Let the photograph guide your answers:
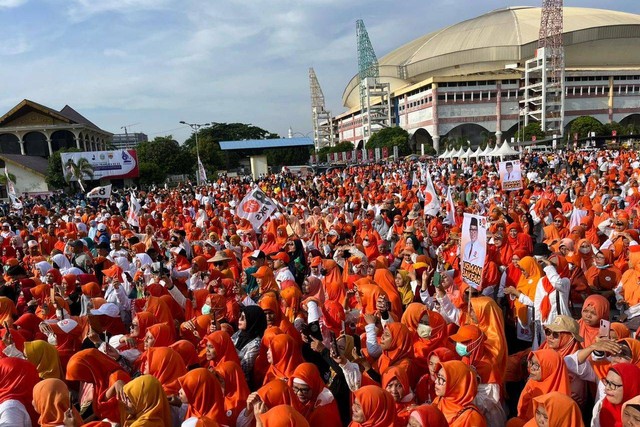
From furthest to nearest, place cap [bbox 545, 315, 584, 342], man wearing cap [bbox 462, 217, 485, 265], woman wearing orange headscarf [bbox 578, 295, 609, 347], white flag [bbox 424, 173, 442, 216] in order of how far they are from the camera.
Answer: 1. white flag [bbox 424, 173, 442, 216]
2. man wearing cap [bbox 462, 217, 485, 265]
3. woman wearing orange headscarf [bbox 578, 295, 609, 347]
4. cap [bbox 545, 315, 584, 342]

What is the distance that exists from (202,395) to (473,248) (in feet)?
9.74

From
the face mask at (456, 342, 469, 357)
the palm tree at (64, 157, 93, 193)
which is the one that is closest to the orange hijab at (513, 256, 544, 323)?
the face mask at (456, 342, 469, 357)

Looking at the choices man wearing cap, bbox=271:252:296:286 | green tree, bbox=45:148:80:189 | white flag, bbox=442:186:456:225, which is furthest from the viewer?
green tree, bbox=45:148:80:189

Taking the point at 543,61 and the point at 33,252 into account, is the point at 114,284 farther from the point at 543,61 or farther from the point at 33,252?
the point at 543,61

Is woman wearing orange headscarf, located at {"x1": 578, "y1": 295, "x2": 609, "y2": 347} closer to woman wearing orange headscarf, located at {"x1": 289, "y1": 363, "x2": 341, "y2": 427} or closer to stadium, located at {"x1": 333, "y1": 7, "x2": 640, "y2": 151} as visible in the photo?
woman wearing orange headscarf, located at {"x1": 289, "y1": 363, "x2": 341, "y2": 427}

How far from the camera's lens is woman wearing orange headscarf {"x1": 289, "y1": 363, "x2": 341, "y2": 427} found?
2875mm

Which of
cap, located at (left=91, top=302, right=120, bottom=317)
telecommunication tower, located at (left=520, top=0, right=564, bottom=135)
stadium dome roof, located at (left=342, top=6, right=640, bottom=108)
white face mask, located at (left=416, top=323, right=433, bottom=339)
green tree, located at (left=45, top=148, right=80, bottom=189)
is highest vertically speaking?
stadium dome roof, located at (left=342, top=6, right=640, bottom=108)

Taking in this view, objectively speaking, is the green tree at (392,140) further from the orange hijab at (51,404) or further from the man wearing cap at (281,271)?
the orange hijab at (51,404)

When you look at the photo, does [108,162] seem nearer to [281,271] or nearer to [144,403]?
[281,271]

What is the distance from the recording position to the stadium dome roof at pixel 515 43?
237 ft

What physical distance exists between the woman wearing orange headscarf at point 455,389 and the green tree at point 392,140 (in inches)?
2094

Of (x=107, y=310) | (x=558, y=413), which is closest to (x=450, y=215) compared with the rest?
(x=107, y=310)

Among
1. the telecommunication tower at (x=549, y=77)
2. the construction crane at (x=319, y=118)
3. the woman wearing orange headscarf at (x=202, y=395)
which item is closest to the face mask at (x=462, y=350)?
the woman wearing orange headscarf at (x=202, y=395)

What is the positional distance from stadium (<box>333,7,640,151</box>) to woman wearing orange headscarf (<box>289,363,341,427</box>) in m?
63.5
